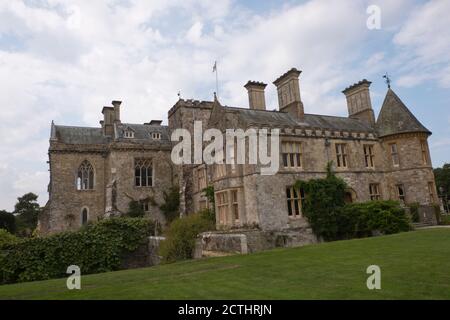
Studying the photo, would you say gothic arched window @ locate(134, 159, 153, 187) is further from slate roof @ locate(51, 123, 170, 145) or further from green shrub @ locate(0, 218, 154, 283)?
green shrub @ locate(0, 218, 154, 283)

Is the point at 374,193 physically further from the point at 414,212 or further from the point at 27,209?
the point at 27,209

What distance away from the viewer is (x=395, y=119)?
25.5 m

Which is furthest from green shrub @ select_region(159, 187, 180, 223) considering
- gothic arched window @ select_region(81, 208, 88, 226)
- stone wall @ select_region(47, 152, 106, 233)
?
gothic arched window @ select_region(81, 208, 88, 226)

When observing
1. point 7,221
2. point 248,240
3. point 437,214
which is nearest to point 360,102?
point 437,214

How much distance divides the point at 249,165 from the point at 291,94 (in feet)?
25.6

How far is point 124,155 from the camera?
110 feet

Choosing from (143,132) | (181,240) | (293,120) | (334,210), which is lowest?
(181,240)

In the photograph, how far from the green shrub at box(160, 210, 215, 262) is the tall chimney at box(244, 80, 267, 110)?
1028 centimetres

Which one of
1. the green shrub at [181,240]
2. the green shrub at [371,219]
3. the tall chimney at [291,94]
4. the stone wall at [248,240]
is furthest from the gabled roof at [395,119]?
the green shrub at [181,240]

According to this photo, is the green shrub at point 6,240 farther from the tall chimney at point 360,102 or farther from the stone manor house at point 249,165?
the tall chimney at point 360,102

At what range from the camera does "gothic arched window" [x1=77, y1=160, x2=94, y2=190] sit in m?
33.1
